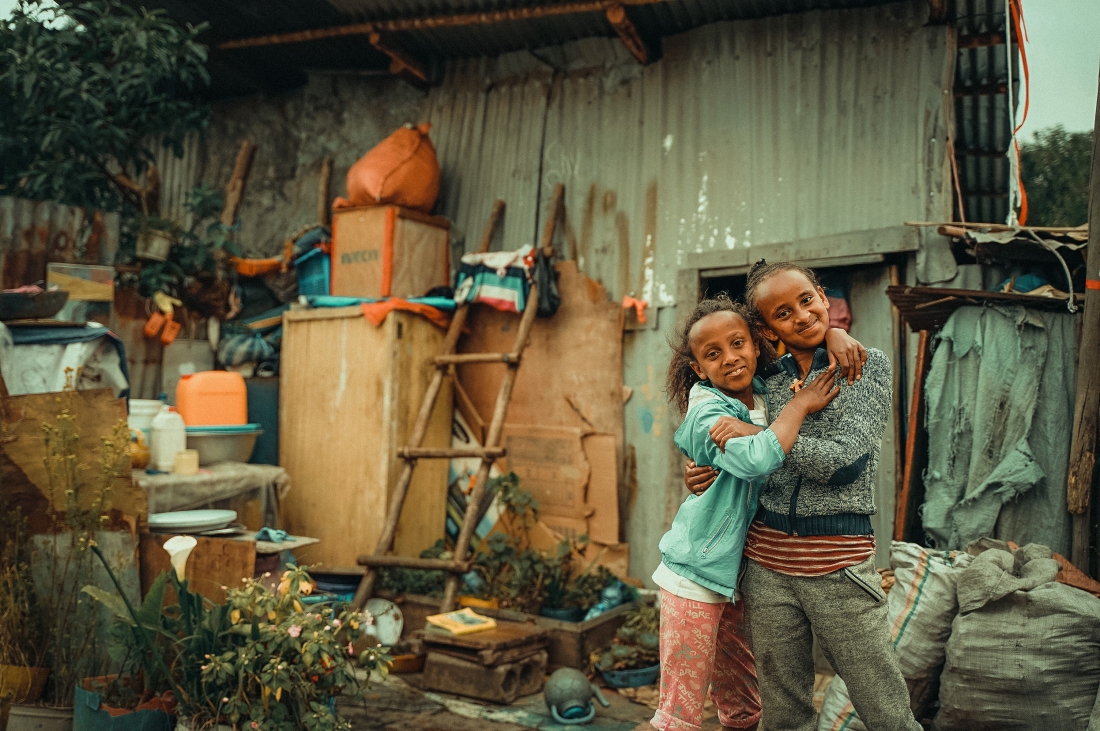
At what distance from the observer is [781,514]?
221 cm

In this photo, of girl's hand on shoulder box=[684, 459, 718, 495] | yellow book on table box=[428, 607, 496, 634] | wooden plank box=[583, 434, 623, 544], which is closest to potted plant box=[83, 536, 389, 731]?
yellow book on table box=[428, 607, 496, 634]

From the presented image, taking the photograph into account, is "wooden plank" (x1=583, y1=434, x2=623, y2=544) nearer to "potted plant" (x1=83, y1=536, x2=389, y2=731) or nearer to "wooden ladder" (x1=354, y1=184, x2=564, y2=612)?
"wooden ladder" (x1=354, y1=184, x2=564, y2=612)

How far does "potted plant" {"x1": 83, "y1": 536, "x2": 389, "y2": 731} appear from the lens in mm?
2781

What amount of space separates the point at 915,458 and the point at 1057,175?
236 cm

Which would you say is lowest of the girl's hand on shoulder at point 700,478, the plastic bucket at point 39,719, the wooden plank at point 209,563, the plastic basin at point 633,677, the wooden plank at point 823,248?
the plastic basin at point 633,677

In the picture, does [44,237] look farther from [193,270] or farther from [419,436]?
[419,436]

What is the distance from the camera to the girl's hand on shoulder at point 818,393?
2.11m

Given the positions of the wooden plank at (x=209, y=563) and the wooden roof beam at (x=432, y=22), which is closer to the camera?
the wooden plank at (x=209, y=563)

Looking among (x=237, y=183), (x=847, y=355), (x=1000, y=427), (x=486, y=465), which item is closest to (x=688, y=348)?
(x=847, y=355)

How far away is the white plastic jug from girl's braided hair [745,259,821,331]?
3.43 meters

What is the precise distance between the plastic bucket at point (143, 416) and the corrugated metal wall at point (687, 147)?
2.62m

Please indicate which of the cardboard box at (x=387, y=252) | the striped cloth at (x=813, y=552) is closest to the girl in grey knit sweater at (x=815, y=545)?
the striped cloth at (x=813, y=552)

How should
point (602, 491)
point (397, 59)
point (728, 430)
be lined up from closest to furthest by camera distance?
1. point (728, 430)
2. point (602, 491)
3. point (397, 59)

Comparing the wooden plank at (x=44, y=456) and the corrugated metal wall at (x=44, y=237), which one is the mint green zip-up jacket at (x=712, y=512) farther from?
the corrugated metal wall at (x=44, y=237)
